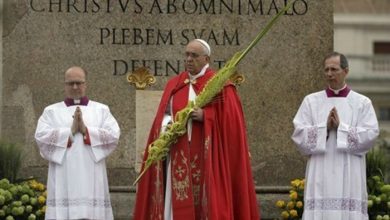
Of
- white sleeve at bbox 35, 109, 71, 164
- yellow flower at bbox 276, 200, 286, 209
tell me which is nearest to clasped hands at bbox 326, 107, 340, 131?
yellow flower at bbox 276, 200, 286, 209

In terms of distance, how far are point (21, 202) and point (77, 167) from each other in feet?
2.73

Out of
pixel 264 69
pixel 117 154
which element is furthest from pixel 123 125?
pixel 264 69

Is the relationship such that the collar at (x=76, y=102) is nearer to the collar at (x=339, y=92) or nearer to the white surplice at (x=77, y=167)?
the white surplice at (x=77, y=167)

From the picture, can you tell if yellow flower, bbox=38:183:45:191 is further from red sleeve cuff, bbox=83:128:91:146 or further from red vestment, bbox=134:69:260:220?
red vestment, bbox=134:69:260:220

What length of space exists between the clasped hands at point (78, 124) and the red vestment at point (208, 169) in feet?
2.15

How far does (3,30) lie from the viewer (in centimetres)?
1744

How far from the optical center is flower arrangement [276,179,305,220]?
53.1 ft

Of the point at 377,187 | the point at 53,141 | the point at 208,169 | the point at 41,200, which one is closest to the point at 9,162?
the point at 41,200

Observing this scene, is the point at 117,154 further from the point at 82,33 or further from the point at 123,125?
the point at 82,33

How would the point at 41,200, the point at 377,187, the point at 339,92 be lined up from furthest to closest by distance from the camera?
the point at 377,187 < the point at 41,200 < the point at 339,92

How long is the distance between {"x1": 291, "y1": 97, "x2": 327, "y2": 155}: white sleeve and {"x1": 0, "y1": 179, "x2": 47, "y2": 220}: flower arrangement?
2.61 meters

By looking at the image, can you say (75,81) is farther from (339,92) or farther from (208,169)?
(339,92)

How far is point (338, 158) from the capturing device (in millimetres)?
15516

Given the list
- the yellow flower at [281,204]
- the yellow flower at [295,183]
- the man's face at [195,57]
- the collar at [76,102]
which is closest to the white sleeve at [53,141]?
the collar at [76,102]
